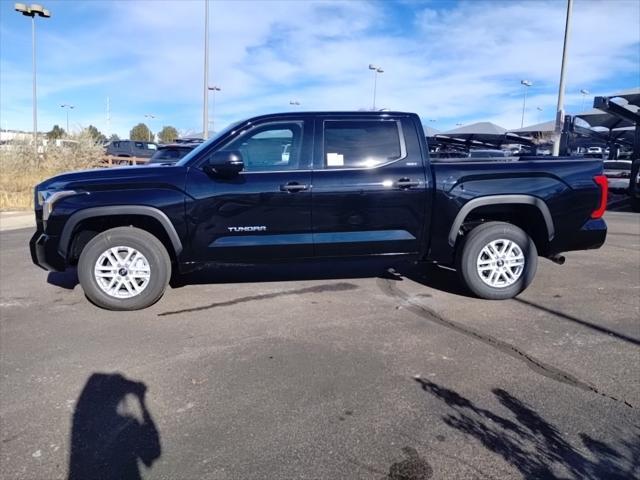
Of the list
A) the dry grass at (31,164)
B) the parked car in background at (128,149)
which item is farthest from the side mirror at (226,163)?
the parked car in background at (128,149)

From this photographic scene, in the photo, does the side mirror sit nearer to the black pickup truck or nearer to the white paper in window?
the black pickup truck

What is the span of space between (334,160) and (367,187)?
1.43ft

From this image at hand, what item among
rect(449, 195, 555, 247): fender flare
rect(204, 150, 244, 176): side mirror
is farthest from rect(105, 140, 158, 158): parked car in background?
rect(449, 195, 555, 247): fender flare

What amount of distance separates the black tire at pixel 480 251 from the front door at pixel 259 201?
1.64m

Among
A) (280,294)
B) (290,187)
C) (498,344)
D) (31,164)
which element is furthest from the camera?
(31,164)

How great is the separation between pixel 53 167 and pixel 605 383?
1873cm

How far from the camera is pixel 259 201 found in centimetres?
503

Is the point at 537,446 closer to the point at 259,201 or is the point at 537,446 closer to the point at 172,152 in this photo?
the point at 259,201

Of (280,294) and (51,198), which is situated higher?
(51,198)

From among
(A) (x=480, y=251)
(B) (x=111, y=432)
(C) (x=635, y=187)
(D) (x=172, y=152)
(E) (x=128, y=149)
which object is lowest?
(B) (x=111, y=432)

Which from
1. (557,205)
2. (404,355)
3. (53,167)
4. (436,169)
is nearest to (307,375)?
→ (404,355)

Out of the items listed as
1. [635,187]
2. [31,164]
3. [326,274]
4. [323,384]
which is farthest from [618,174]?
[31,164]

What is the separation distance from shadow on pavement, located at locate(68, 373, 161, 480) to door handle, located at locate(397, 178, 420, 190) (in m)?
3.04

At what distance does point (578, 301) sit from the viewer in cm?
538
